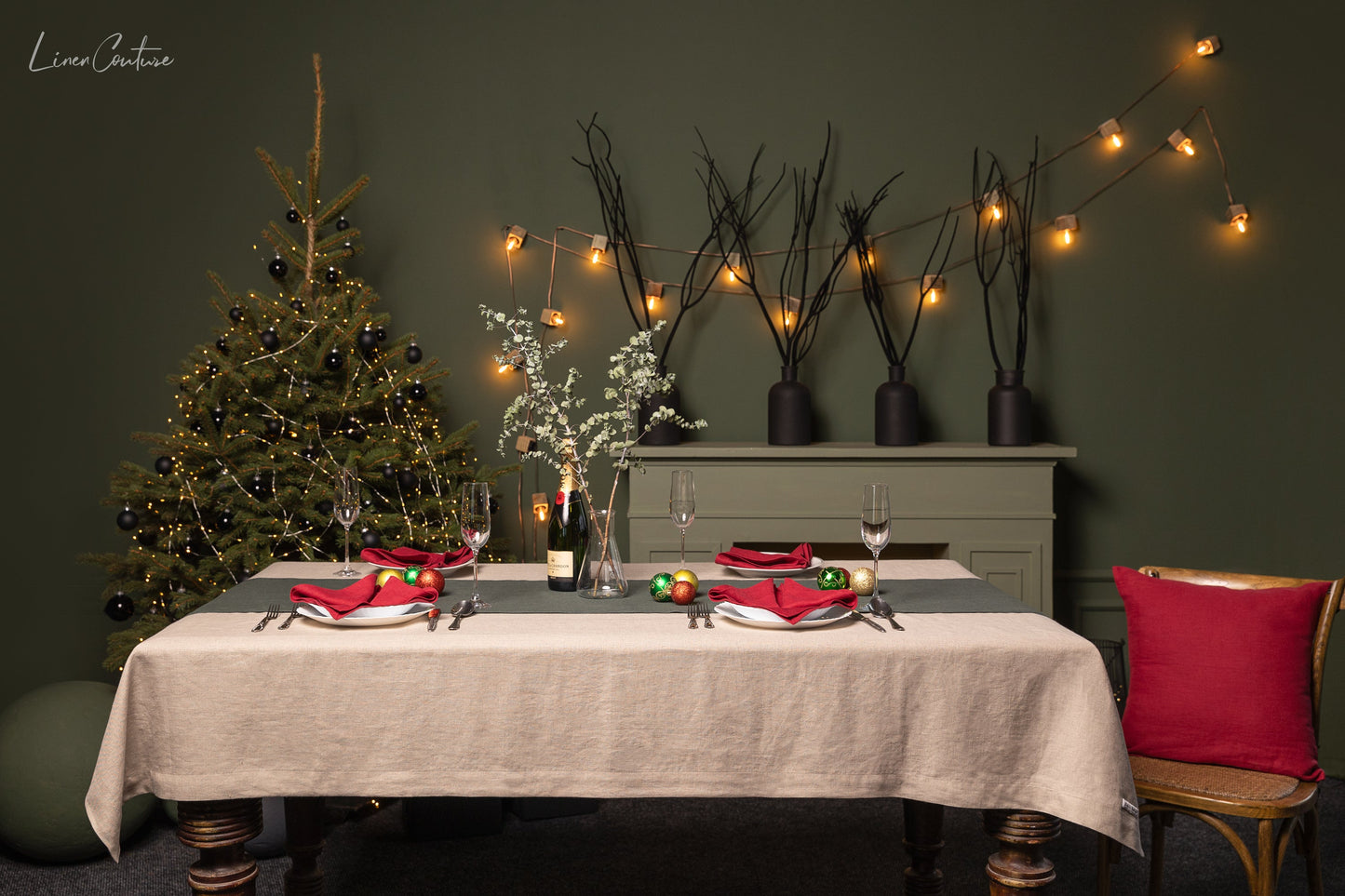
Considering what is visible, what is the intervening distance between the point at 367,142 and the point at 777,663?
2.75 meters

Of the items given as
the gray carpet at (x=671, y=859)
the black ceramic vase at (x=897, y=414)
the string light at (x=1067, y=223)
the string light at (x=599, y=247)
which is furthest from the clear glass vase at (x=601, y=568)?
the string light at (x=1067, y=223)

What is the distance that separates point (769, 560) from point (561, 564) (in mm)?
464

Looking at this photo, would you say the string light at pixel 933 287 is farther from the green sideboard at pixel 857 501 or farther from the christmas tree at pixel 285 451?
the christmas tree at pixel 285 451

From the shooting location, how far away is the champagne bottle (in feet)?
6.84

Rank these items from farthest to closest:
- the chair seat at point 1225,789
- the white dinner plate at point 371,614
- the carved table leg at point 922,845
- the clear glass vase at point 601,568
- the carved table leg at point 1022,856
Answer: the carved table leg at point 922,845
the clear glass vase at point 601,568
the chair seat at point 1225,789
the white dinner plate at point 371,614
the carved table leg at point 1022,856

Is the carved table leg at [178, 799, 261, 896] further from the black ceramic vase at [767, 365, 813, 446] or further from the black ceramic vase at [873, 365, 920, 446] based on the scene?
the black ceramic vase at [873, 365, 920, 446]

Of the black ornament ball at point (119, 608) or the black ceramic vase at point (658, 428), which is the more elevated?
the black ceramic vase at point (658, 428)

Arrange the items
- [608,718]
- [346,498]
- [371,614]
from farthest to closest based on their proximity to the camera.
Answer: [346,498], [371,614], [608,718]

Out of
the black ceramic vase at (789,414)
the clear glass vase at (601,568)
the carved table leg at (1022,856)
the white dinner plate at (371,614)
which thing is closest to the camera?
the carved table leg at (1022,856)

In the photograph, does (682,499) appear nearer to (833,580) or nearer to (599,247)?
(833,580)

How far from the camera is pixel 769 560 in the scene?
2.27 metres

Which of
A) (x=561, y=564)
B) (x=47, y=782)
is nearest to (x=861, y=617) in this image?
Answer: (x=561, y=564)

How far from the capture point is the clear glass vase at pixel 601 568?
6.69 feet

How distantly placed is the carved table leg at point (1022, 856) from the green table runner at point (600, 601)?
0.37 metres
